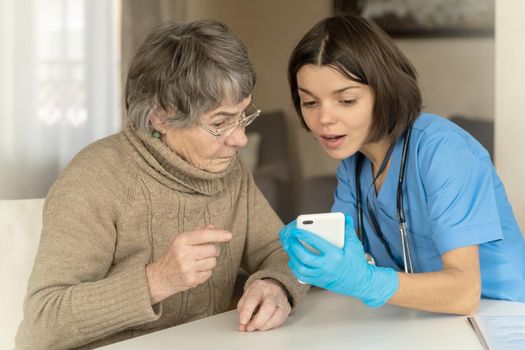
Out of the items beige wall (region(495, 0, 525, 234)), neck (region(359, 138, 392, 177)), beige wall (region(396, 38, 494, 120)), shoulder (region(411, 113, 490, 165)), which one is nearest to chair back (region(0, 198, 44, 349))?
neck (region(359, 138, 392, 177))

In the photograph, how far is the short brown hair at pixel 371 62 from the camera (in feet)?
5.43

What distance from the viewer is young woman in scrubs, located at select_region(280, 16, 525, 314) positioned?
152 cm

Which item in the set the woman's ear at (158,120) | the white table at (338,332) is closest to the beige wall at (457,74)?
the white table at (338,332)

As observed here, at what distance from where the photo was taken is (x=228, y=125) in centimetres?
168

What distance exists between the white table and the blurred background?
3.48ft

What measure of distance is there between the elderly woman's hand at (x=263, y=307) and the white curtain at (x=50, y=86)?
1.21 m

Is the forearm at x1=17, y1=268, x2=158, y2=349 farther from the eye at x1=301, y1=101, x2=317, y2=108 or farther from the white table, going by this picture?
the eye at x1=301, y1=101, x2=317, y2=108

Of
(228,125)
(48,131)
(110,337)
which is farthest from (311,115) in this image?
(48,131)

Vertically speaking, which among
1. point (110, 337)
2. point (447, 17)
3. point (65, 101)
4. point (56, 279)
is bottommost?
point (110, 337)

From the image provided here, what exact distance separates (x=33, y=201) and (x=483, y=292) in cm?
99

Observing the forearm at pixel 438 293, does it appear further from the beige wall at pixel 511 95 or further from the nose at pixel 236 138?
the beige wall at pixel 511 95

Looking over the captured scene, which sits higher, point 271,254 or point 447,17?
point 447,17

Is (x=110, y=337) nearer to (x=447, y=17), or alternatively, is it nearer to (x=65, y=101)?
(x=65, y=101)

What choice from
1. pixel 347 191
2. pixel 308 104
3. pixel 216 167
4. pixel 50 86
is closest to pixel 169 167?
pixel 216 167
